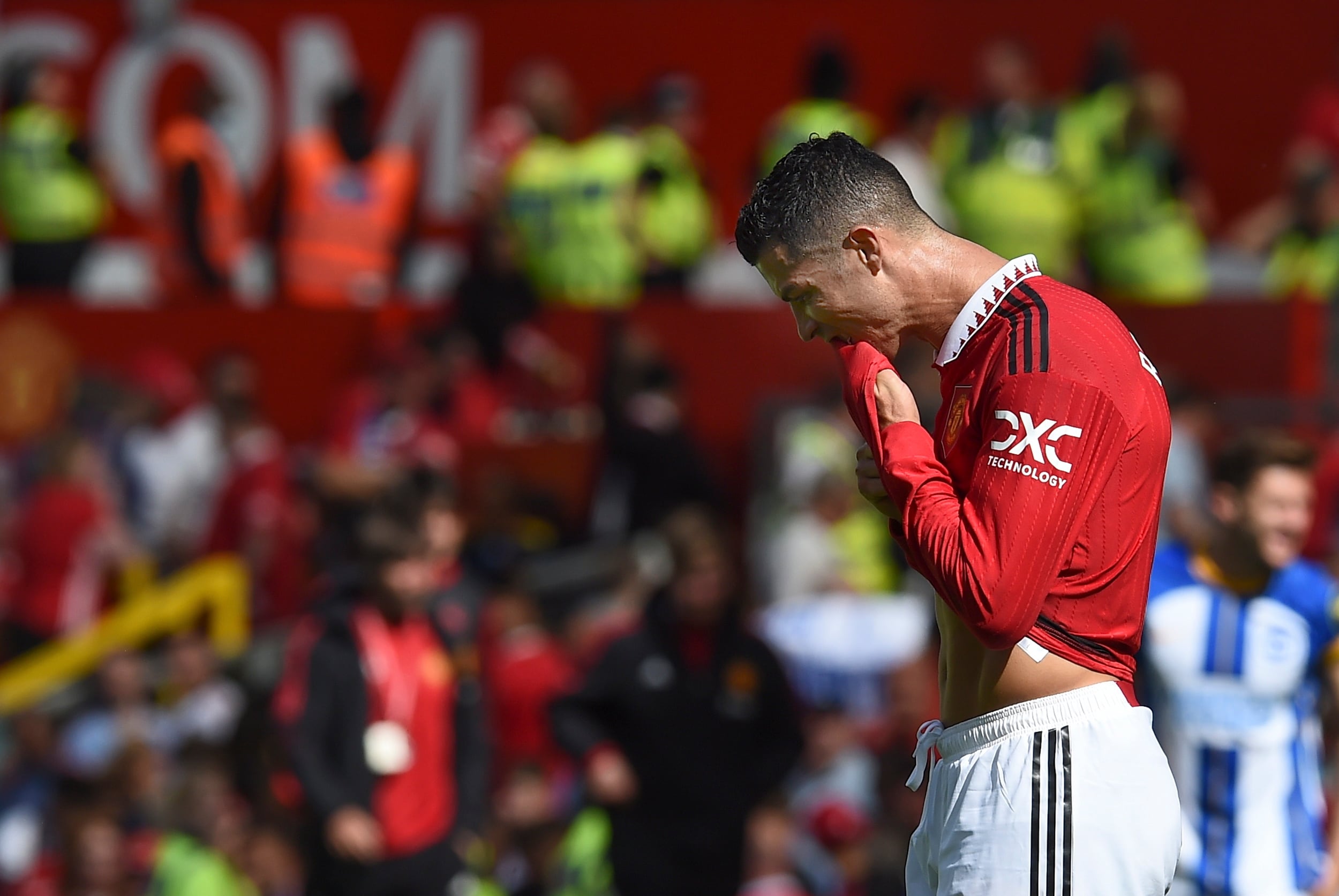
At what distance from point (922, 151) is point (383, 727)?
22.1 ft

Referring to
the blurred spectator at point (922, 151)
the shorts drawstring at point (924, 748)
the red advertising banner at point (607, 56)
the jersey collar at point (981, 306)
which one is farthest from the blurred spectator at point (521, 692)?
the red advertising banner at point (607, 56)

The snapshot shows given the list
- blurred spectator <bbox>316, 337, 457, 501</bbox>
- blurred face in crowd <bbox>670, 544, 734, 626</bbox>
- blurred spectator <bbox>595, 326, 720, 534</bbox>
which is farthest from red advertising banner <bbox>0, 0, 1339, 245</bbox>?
blurred face in crowd <bbox>670, 544, 734, 626</bbox>

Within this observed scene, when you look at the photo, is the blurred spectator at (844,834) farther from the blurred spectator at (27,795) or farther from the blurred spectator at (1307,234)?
the blurred spectator at (1307,234)

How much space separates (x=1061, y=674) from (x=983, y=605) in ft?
0.98

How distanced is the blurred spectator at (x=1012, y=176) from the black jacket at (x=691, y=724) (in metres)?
4.12

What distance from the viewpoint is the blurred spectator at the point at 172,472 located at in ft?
37.3

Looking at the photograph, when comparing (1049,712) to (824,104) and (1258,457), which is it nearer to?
(1258,457)

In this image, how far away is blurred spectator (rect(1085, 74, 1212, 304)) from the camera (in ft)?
37.0

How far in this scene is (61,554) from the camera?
1077 centimetres

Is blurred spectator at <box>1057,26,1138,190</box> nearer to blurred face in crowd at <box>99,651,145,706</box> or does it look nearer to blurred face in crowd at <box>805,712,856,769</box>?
blurred face in crowd at <box>805,712,856,769</box>

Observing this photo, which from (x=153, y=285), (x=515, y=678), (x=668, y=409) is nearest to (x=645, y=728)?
(x=515, y=678)

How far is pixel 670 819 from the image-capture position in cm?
743

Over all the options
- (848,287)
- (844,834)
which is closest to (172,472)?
(844,834)

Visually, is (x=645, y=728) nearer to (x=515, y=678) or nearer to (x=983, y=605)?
(x=515, y=678)
